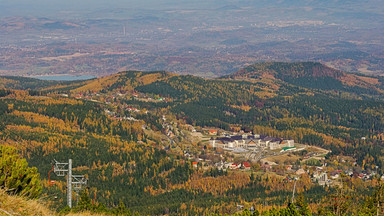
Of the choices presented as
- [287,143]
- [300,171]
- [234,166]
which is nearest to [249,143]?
[287,143]

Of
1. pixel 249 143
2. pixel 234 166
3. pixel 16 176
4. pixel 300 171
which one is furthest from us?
pixel 249 143

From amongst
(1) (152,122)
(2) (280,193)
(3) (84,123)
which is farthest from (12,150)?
(1) (152,122)

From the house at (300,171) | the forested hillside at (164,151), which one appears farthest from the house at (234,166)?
the house at (300,171)

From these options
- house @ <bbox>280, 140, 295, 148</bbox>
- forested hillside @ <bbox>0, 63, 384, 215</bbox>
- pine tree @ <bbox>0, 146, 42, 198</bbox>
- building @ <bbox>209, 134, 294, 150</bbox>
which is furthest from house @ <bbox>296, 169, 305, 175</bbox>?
pine tree @ <bbox>0, 146, 42, 198</bbox>

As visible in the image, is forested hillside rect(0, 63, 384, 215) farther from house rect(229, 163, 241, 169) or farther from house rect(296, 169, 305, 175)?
house rect(229, 163, 241, 169)

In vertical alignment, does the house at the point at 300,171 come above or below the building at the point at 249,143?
above

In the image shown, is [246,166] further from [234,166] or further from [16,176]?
[16,176]

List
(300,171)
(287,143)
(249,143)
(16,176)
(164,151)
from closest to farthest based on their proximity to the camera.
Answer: (16,176) < (300,171) < (164,151) < (249,143) < (287,143)

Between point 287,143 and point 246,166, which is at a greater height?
point 246,166

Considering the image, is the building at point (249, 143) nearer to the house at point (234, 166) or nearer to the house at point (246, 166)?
the house at point (234, 166)

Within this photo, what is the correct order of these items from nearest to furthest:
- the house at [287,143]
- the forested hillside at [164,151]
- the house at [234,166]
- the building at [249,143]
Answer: the forested hillside at [164,151], the house at [234,166], the building at [249,143], the house at [287,143]

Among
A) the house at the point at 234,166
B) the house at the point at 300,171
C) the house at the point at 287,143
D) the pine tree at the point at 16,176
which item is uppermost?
the pine tree at the point at 16,176

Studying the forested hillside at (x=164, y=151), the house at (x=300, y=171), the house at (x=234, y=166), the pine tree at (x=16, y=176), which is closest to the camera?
the pine tree at (x=16, y=176)
